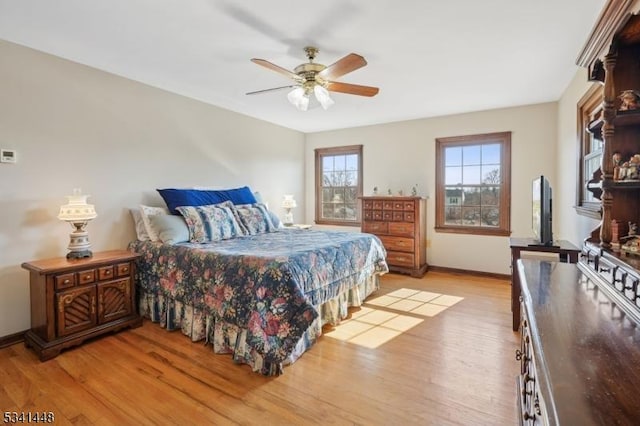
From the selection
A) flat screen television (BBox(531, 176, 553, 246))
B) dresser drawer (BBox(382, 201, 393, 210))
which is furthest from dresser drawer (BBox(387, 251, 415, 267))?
flat screen television (BBox(531, 176, 553, 246))

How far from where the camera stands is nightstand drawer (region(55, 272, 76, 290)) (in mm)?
2510

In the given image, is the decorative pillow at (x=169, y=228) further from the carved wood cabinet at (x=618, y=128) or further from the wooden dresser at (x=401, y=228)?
the carved wood cabinet at (x=618, y=128)

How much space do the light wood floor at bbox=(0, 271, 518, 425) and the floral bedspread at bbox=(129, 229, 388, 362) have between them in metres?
0.31

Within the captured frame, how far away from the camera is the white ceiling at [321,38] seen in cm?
215

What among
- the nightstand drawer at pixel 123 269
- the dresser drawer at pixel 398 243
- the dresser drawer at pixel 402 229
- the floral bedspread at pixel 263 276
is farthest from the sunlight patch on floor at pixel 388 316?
the nightstand drawer at pixel 123 269

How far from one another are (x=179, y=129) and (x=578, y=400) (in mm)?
4251

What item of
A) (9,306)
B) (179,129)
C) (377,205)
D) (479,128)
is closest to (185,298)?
(9,306)

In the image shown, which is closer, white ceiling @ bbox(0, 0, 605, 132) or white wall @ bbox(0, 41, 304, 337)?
white ceiling @ bbox(0, 0, 605, 132)

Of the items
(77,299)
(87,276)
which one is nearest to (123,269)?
(87,276)

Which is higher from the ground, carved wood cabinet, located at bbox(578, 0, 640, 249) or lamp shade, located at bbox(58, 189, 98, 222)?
carved wood cabinet, located at bbox(578, 0, 640, 249)

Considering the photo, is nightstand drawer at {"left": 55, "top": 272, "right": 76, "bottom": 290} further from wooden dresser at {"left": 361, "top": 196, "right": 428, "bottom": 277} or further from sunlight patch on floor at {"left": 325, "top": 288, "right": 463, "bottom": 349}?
wooden dresser at {"left": 361, "top": 196, "right": 428, "bottom": 277}

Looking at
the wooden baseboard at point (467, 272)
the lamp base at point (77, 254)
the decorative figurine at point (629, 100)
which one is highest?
the decorative figurine at point (629, 100)

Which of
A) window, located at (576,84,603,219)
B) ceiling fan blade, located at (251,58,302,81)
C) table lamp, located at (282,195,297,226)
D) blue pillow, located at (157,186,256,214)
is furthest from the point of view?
table lamp, located at (282,195,297,226)

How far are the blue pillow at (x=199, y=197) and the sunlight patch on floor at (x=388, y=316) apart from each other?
2040mm
